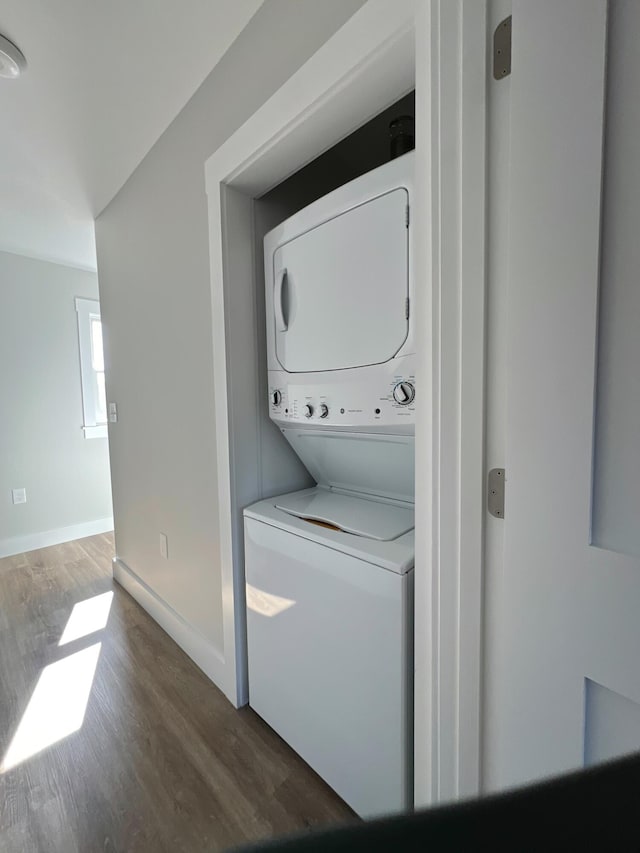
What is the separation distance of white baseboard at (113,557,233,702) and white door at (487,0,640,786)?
4.50ft

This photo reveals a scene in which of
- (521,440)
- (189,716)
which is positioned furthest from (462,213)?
(189,716)

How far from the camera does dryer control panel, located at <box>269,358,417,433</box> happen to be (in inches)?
37.8

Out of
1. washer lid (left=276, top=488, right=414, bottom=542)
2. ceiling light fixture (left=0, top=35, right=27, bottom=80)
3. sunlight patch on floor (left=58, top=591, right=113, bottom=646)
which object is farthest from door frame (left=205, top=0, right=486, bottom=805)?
sunlight patch on floor (left=58, top=591, right=113, bottom=646)

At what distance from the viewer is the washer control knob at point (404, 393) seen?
3.09 feet

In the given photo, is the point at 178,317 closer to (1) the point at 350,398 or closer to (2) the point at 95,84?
(2) the point at 95,84

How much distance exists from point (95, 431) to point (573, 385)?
155 inches

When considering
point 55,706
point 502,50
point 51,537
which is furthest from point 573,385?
point 51,537

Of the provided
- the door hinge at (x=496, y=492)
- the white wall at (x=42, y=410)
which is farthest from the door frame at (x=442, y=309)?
the white wall at (x=42, y=410)

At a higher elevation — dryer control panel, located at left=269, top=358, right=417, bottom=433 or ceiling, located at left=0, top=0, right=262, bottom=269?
ceiling, located at left=0, top=0, right=262, bottom=269

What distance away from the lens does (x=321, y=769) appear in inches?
47.3

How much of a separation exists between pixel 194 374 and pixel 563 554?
4.89 feet

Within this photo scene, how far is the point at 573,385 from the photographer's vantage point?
559 mm

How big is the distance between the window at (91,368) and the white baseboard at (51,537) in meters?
0.84

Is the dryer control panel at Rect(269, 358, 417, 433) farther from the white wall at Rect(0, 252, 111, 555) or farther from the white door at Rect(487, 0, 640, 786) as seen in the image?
the white wall at Rect(0, 252, 111, 555)
